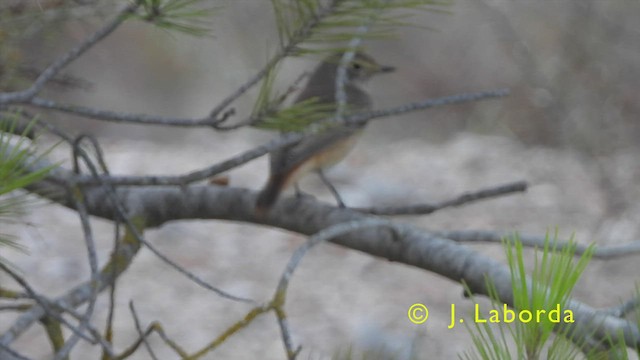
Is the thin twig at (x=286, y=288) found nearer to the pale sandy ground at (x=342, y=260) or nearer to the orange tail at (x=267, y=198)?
the orange tail at (x=267, y=198)

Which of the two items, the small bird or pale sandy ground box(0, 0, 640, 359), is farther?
pale sandy ground box(0, 0, 640, 359)

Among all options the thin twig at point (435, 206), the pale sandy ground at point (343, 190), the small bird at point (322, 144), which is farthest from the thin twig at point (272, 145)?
the pale sandy ground at point (343, 190)

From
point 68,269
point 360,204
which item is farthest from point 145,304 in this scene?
point 360,204

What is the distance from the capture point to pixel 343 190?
495 cm

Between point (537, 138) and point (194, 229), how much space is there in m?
1.72

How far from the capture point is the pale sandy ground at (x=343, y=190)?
4.18 meters

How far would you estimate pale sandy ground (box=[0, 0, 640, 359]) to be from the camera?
4.18 m

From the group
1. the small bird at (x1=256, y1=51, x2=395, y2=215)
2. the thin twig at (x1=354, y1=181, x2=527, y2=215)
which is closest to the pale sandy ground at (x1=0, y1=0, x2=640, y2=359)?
the small bird at (x1=256, y1=51, x2=395, y2=215)

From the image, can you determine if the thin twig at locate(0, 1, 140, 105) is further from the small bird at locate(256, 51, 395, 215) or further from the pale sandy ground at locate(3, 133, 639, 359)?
the pale sandy ground at locate(3, 133, 639, 359)

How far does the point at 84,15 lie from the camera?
4.54 feet

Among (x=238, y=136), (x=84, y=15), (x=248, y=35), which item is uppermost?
(x=84, y=15)

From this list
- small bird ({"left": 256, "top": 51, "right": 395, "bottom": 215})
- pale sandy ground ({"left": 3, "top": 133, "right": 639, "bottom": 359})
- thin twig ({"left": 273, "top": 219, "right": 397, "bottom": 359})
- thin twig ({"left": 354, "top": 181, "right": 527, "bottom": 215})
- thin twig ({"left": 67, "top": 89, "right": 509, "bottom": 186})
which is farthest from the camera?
pale sandy ground ({"left": 3, "top": 133, "right": 639, "bottom": 359})

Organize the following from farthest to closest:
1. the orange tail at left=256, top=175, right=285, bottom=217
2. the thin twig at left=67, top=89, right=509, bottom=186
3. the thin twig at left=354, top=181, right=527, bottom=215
→ the orange tail at left=256, top=175, right=285, bottom=217 < the thin twig at left=354, top=181, right=527, bottom=215 < the thin twig at left=67, top=89, right=509, bottom=186

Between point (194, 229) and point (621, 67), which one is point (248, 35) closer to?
point (194, 229)
